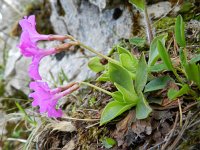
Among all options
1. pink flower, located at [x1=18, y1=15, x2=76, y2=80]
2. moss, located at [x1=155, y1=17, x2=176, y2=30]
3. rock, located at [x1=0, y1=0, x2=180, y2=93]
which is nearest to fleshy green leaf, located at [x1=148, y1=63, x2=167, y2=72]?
pink flower, located at [x1=18, y1=15, x2=76, y2=80]

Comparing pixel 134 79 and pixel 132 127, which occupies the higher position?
pixel 134 79

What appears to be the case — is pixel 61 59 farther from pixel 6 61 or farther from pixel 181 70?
pixel 181 70

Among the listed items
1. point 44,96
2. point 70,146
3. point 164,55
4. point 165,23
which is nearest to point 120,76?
point 164,55

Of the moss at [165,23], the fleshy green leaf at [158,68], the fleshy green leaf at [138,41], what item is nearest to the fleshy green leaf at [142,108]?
the fleshy green leaf at [158,68]

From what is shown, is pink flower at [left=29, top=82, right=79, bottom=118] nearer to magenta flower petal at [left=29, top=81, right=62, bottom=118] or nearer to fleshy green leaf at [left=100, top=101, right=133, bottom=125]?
magenta flower petal at [left=29, top=81, right=62, bottom=118]

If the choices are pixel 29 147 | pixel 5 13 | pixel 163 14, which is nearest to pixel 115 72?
pixel 29 147

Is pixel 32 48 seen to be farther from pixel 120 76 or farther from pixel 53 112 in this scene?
pixel 120 76

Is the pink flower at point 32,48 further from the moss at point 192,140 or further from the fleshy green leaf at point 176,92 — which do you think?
the moss at point 192,140
